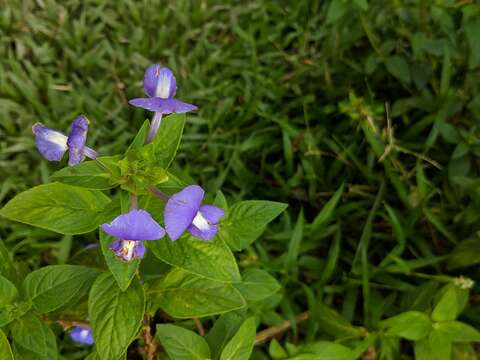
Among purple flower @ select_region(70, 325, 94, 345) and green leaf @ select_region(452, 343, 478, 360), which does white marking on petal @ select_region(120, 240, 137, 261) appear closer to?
purple flower @ select_region(70, 325, 94, 345)

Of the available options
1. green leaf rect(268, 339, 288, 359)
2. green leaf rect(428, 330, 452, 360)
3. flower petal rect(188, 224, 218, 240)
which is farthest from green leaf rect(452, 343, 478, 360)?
flower petal rect(188, 224, 218, 240)

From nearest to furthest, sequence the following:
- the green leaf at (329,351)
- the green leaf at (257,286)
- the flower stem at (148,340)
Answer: the flower stem at (148,340)
the green leaf at (257,286)
the green leaf at (329,351)

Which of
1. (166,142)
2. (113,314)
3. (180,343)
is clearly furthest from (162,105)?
(180,343)

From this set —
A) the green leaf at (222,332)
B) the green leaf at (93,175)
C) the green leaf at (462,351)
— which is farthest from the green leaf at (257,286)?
the green leaf at (462,351)

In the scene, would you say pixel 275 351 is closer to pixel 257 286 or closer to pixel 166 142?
pixel 257 286

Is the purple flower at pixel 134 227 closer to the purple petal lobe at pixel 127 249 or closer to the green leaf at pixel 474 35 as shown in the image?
the purple petal lobe at pixel 127 249

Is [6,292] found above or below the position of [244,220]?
below
